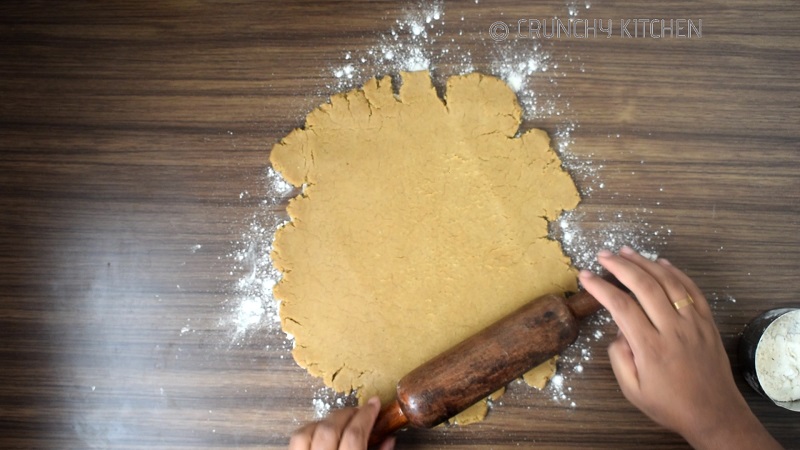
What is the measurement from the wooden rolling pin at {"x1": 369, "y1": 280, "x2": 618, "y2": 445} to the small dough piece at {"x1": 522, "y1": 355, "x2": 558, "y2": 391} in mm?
116

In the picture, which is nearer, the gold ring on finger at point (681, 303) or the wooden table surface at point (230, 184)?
the gold ring on finger at point (681, 303)

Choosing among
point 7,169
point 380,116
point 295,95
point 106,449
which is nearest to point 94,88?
point 7,169

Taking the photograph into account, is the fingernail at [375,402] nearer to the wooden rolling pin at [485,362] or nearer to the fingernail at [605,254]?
the wooden rolling pin at [485,362]

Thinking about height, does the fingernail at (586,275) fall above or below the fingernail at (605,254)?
below

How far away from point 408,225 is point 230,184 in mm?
384

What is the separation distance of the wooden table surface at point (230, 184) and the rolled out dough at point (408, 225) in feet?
0.23

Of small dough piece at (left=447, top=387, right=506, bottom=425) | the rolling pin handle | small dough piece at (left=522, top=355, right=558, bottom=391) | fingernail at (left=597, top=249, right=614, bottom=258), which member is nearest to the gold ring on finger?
fingernail at (left=597, top=249, right=614, bottom=258)

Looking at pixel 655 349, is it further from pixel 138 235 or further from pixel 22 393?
pixel 22 393

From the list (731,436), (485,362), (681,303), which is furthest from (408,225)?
(731,436)

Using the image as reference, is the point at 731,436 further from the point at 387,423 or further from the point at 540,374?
the point at 387,423

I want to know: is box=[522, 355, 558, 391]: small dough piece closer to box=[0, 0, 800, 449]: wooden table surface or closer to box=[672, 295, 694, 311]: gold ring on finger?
box=[0, 0, 800, 449]: wooden table surface

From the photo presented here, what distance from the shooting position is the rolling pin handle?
42.7 inches

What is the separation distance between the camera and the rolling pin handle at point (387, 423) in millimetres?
1084

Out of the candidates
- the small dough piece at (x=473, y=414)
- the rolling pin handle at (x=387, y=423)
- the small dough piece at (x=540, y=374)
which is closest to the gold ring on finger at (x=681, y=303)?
the small dough piece at (x=540, y=374)
